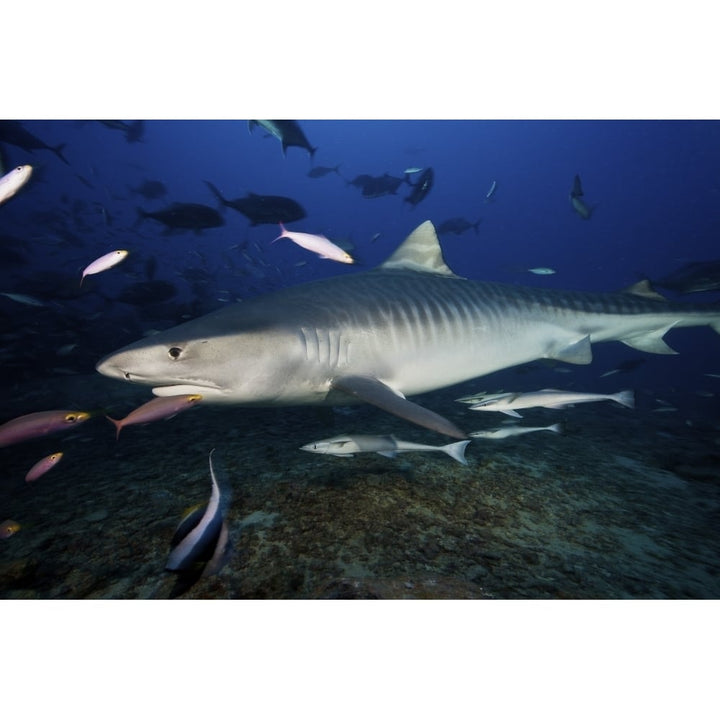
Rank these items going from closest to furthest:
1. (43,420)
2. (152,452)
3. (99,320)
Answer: (43,420) < (152,452) < (99,320)

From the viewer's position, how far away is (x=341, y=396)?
3945 mm

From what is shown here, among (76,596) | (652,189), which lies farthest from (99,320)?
(652,189)

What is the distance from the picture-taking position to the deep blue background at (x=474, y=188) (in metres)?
49.3

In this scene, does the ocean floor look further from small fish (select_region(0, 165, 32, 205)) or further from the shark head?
small fish (select_region(0, 165, 32, 205))

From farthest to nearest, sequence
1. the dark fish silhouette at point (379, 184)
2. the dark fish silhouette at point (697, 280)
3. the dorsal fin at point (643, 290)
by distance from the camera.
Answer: the dark fish silhouette at point (379, 184) < the dark fish silhouette at point (697, 280) < the dorsal fin at point (643, 290)

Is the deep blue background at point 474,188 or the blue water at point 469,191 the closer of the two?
the blue water at point 469,191

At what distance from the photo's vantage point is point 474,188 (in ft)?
298

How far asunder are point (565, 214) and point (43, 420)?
108468 mm

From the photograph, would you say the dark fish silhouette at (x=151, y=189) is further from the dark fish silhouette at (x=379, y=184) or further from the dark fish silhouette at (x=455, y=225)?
the dark fish silhouette at (x=455, y=225)

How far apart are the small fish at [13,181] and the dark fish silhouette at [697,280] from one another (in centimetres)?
852

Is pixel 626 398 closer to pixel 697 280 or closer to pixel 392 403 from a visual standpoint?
pixel 392 403

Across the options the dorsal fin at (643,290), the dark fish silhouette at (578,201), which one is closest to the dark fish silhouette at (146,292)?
the dark fish silhouette at (578,201)

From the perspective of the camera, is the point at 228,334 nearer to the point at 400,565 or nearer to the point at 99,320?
the point at 400,565

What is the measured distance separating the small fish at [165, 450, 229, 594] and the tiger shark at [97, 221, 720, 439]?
143 cm
